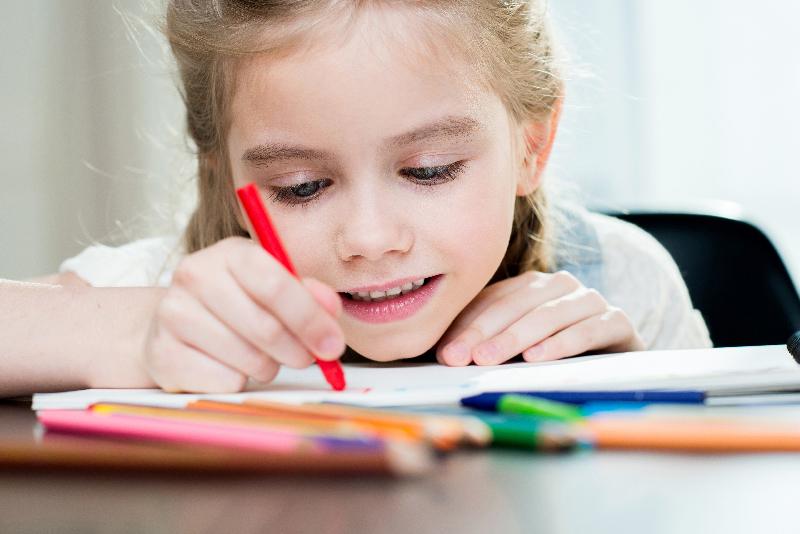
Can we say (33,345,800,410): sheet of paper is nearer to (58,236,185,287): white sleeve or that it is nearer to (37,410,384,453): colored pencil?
(37,410,384,453): colored pencil

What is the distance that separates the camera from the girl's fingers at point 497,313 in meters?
0.58

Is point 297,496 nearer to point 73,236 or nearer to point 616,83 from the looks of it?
point 73,236

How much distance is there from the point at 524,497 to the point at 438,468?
4 centimetres

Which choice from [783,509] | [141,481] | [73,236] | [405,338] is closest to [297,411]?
[141,481]

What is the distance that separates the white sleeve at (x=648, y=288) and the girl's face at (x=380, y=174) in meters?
0.34

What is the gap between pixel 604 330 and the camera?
2.14ft

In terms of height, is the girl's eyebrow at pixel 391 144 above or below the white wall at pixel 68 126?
above

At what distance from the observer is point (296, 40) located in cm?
60

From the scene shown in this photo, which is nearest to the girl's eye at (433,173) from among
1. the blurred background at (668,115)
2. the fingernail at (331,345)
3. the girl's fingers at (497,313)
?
the girl's fingers at (497,313)

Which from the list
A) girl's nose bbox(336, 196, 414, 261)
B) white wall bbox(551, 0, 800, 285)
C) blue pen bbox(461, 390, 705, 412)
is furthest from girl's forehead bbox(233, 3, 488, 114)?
white wall bbox(551, 0, 800, 285)

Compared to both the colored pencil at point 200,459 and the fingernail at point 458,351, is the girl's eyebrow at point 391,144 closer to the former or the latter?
the fingernail at point 458,351

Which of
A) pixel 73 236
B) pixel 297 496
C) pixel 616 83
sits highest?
pixel 297 496

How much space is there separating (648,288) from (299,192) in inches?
20.9

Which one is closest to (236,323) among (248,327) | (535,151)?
(248,327)
